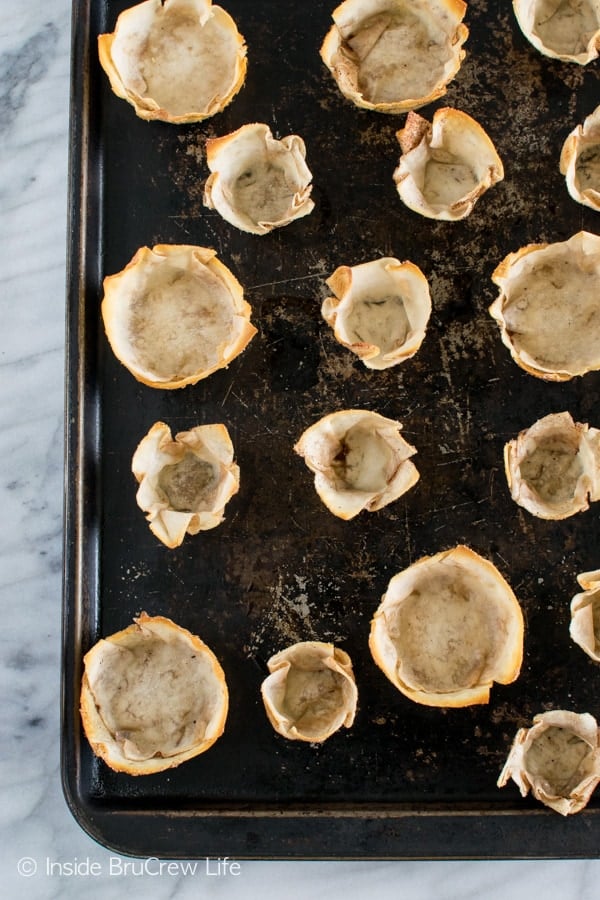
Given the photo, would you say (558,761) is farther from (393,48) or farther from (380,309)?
(393,48)

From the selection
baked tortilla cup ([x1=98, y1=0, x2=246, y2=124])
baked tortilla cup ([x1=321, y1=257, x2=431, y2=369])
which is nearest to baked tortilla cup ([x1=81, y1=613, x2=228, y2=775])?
baked tortilla cup ([x1=321, y1=257, x2=431, y2=369])

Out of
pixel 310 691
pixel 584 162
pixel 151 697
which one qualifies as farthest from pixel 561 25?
pixel 151 697

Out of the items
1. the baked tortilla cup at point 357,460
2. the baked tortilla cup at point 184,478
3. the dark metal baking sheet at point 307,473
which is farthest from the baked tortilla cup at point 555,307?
the baked tortilla cup at point 184,478

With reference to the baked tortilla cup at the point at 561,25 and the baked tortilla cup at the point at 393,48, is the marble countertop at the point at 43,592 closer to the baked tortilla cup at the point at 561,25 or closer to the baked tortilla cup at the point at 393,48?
the baked tortilla cup at the point at 393,48

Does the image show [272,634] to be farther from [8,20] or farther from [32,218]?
[8,20]

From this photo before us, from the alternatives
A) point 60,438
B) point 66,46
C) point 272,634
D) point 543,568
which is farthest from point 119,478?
point 66,46
